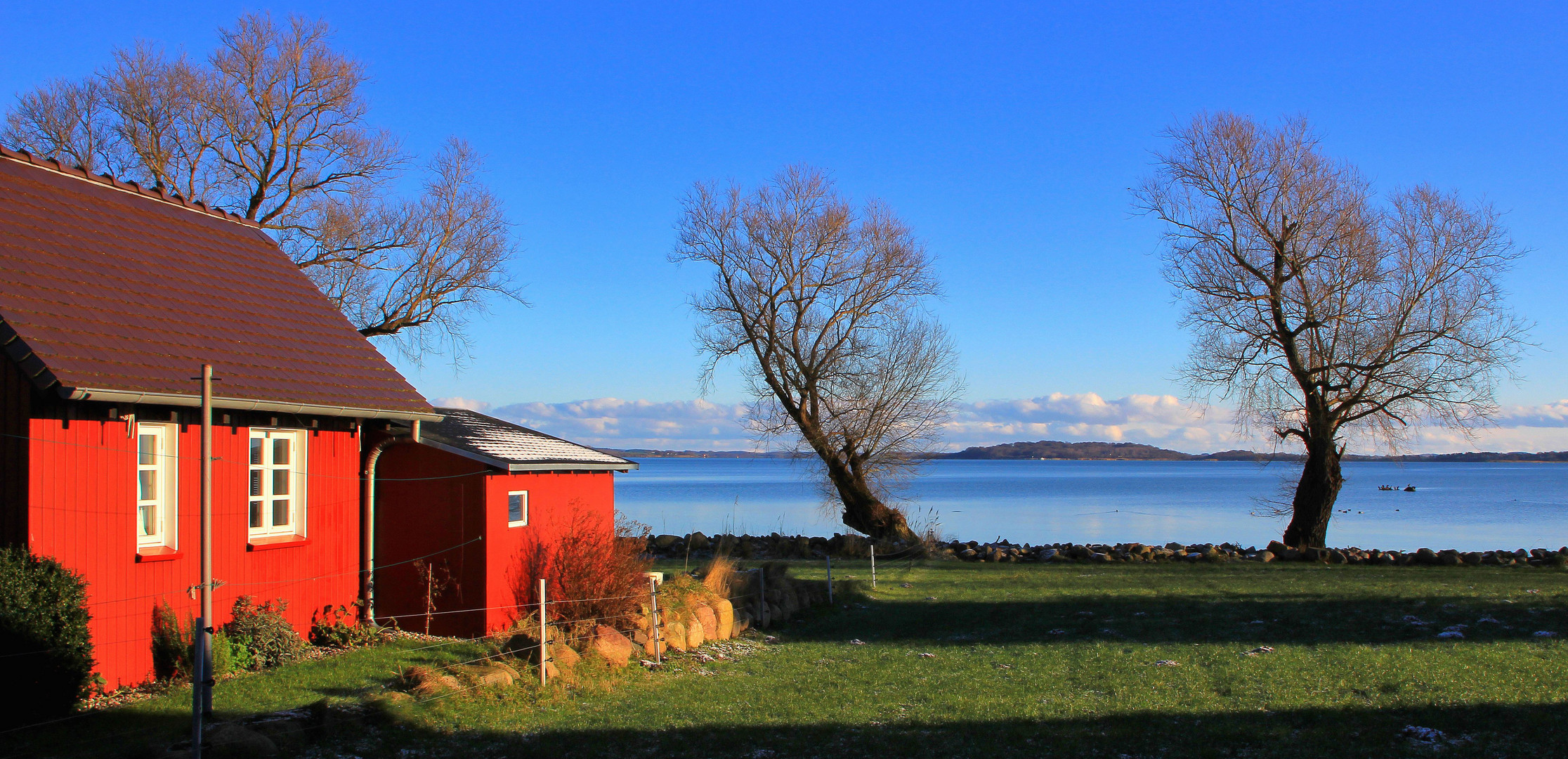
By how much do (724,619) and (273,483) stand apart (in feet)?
20.0

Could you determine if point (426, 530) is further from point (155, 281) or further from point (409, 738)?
point (409, 738)

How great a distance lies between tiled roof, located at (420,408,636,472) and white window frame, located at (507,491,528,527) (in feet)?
1.39

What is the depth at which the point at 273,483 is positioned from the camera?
11.6m

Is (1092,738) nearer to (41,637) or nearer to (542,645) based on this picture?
(542,645)

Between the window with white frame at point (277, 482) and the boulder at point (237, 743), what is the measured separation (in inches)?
182

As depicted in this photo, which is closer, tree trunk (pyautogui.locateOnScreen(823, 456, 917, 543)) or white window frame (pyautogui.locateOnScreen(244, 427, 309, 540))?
white window frame (pyautogui.locateOnScreen(244, 427, 309, 540))

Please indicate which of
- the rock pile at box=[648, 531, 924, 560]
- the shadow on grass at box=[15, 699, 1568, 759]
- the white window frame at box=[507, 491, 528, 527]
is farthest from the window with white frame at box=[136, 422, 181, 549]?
the rock pile at box=[648, 531, 924, 560]

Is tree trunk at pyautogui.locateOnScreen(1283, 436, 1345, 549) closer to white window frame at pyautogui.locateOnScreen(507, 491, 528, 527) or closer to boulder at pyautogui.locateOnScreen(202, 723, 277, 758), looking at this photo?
white window frame at pyautogui.locateOnScreen(507, 491, 528, 527)

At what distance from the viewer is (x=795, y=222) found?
1101 inches

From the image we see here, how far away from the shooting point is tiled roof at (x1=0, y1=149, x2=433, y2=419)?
915 centimetres

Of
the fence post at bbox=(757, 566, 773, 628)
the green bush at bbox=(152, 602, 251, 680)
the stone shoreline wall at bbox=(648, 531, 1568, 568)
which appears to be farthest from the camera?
the stone shoreline wall at bbox=(648, 531, 1568, 568)

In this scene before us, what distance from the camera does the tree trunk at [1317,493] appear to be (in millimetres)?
23734

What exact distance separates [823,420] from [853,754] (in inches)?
800

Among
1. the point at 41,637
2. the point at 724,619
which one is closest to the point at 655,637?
the point at 724,619
